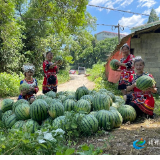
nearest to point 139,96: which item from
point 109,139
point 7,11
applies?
point 109,139

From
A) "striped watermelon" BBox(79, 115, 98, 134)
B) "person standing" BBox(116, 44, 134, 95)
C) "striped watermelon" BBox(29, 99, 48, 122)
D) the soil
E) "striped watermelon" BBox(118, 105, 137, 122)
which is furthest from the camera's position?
"person standing" BBox(116, 44, 134, 95)

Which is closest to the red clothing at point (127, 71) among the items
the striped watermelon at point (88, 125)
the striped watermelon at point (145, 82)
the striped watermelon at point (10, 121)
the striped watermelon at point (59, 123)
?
the striped watermelon at point (145, 82)

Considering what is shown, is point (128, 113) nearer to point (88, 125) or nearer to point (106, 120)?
point (106, 120)

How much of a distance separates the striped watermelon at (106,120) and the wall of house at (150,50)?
529cm

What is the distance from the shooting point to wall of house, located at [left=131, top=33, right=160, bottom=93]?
24.2 ft

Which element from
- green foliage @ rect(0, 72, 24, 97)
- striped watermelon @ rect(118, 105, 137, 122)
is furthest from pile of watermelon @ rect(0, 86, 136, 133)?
green foliage @ rect(0, 72, 24, 97)

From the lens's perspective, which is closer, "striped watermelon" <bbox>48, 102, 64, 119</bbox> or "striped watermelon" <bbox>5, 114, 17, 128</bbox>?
"striped watermelon" <bbox>48, 102, 64, 119</bbox>

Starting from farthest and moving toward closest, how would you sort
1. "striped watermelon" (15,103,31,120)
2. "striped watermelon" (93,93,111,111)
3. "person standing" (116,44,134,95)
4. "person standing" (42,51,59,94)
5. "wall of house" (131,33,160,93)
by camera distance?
"wall of house" (131,33,160,93) < "person standing" (42,51,59,94) < "person standing" (116,44,134,95) < "striped watermelon" (93,93,111,111) < "striped watermelon" (15,103,31,120)

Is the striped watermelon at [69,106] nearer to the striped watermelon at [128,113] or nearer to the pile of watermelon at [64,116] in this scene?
the pile of watermelon at [64,116]

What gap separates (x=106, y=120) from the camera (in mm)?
2902

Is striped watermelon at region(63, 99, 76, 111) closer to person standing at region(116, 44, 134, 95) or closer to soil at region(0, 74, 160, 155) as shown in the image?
soil at region(0, 74, 160, 155)

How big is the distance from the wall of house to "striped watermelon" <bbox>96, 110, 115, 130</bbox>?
5.29 m

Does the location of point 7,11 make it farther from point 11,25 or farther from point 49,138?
point 49,138

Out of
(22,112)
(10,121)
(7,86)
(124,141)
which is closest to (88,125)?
(124,141)
